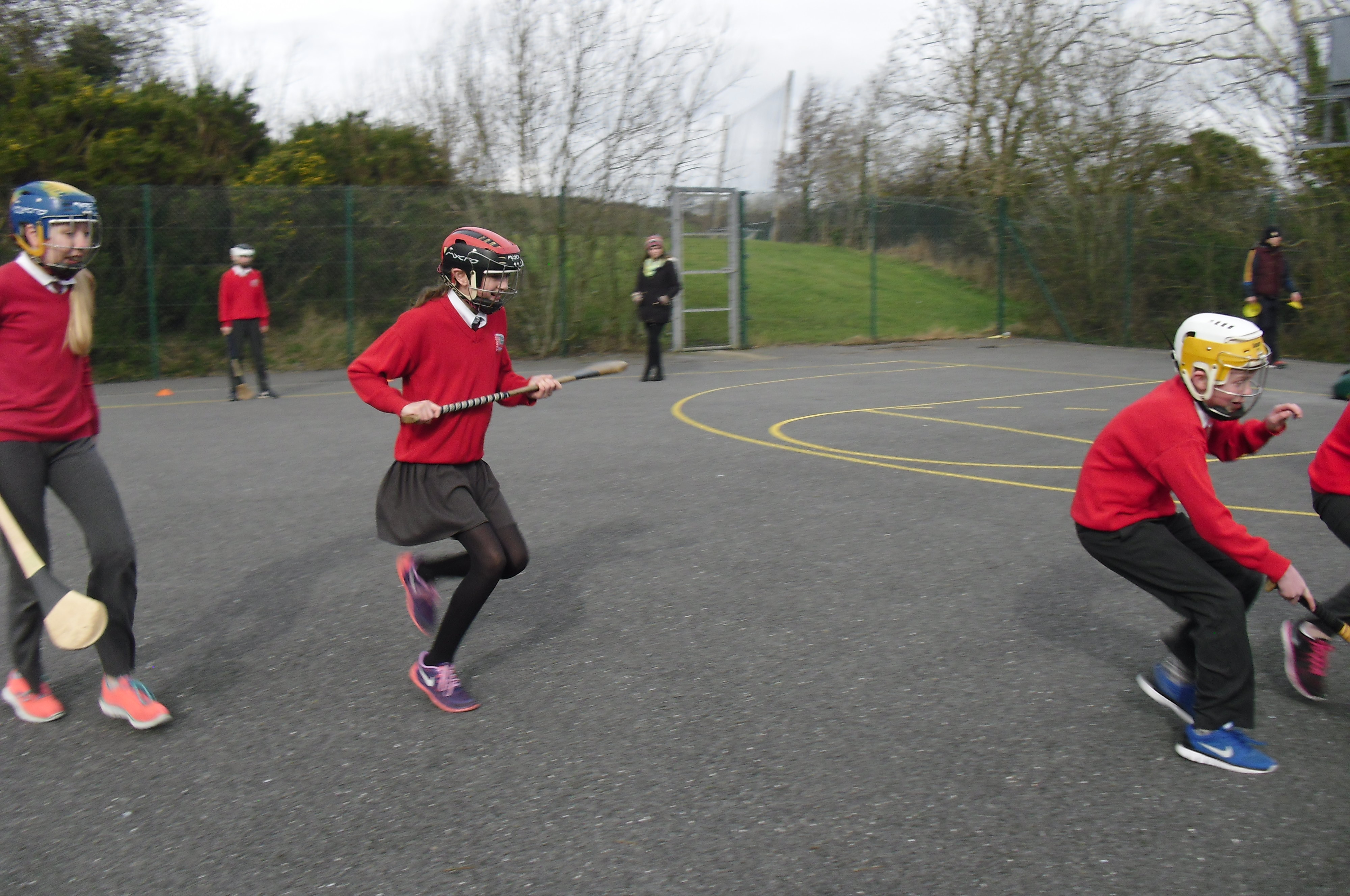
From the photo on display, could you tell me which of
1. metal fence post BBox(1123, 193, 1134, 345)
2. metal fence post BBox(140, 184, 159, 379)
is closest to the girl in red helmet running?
metal fence post BBox(140, 184, 159, 379)

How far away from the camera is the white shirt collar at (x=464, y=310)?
4535mm

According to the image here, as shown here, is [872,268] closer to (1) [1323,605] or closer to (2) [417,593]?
(1) [1323,605]

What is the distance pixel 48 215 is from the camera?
4.04m

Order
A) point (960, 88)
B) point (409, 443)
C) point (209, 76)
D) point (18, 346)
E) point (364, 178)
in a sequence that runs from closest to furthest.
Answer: point (18, 346)
point (409, 443)
point (364, 178)
point (209, 76)
point (960, 88)

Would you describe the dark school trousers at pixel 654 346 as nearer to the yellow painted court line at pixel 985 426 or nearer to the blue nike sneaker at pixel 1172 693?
the yellow painted court line at pixel 985 426

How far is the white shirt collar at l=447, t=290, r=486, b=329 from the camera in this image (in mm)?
4535

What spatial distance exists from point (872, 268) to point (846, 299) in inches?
81.9

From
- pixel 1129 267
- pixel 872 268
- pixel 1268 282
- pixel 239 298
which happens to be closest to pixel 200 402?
pixel 239 298

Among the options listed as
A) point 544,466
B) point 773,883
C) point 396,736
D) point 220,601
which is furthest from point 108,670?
point 544,466

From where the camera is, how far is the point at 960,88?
2995 cm

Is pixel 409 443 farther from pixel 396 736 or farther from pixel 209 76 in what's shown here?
pixel 209 76

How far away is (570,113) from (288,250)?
5.34m

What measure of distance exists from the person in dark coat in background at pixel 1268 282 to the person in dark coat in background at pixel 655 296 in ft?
27.7

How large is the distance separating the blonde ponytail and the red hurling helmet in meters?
1.28
